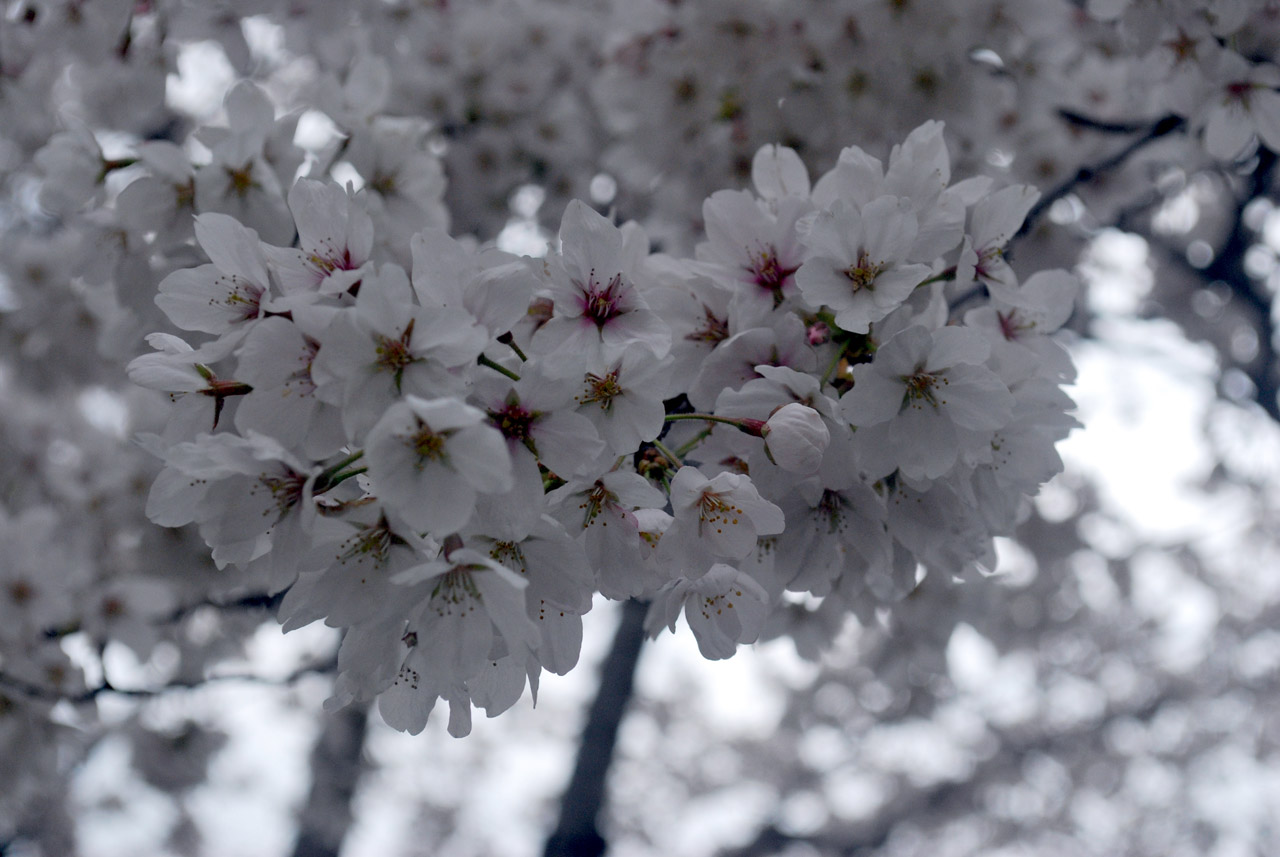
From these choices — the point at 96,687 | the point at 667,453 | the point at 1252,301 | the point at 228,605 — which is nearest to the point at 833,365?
the point at 667,453

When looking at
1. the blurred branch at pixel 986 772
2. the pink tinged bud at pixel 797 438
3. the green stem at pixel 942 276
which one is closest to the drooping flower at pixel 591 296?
the pink tinged bud at pixel 797 438

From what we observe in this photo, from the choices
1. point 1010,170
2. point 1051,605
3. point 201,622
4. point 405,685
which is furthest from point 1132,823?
point 405,685

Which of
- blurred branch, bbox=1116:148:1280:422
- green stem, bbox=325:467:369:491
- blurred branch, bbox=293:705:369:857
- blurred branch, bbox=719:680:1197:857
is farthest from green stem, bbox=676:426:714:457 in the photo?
blurred branch, bbox=719:680:1197:857

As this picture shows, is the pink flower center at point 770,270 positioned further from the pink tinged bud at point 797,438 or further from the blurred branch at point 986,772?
the blurred branch at point 986,772

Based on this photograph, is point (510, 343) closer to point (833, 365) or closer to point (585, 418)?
point (585, 418)

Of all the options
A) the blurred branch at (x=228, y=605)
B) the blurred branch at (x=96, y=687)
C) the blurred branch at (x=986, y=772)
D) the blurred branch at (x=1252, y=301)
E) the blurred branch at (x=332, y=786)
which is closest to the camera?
the blurred branch at (x=96, y=687)
